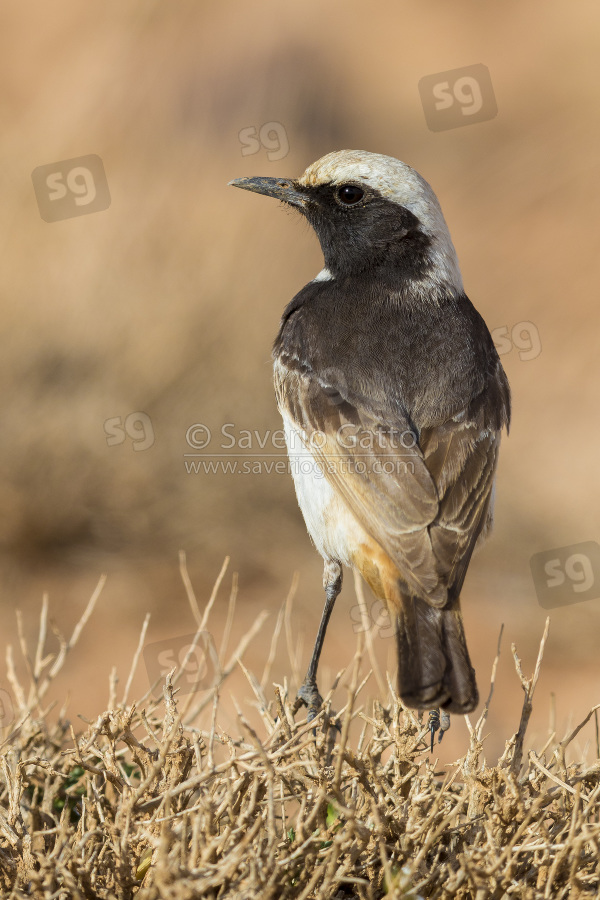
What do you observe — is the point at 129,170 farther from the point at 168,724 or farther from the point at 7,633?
the point at 168,724

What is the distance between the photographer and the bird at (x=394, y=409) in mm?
3875

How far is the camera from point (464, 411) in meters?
4.53

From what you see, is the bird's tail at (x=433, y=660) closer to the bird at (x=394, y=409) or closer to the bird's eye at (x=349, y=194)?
the bird at (x=394, y=409)

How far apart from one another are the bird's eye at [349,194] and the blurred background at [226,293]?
3358 mm

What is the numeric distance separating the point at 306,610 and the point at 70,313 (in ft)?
14.3

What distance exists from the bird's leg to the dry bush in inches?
38.5

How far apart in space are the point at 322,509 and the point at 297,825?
6.69 ft

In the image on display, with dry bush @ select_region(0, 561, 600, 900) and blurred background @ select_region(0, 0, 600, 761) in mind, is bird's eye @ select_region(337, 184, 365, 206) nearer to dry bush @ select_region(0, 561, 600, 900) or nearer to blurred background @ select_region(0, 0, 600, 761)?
dry bush @ select_region(0, 561, 600, 900)

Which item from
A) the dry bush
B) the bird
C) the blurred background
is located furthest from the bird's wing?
the blurred background

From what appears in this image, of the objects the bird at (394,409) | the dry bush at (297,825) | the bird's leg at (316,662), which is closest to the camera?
the dry bush at (297,825)

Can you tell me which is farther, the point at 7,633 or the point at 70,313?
the point at 70,313

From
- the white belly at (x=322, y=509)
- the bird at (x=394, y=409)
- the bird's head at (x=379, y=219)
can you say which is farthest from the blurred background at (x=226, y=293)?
the bird's head at (x=379, y=219)

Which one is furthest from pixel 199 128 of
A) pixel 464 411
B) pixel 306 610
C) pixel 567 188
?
pixel 464 411

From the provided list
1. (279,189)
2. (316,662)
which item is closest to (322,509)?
(316,662)
